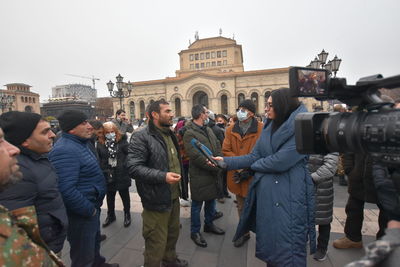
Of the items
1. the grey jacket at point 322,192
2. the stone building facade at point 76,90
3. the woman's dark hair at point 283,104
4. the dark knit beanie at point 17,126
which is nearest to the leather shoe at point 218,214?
the grey jacket at point 322,192

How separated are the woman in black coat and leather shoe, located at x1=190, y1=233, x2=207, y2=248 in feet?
4.31

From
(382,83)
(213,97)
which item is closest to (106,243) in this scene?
(382,83)

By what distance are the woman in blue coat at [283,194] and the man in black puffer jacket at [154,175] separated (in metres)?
0.92

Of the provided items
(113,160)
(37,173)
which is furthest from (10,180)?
(113,160)

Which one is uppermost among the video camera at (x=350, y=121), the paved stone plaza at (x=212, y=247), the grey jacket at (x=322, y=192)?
the video camera at (x=350, y=121)

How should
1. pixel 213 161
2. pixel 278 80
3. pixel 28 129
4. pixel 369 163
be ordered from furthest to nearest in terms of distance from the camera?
pixel 278 80 → pixel 369 163 → pixel 213 161 → pixel 28 129

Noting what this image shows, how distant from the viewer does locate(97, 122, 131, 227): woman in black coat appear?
3715 mm

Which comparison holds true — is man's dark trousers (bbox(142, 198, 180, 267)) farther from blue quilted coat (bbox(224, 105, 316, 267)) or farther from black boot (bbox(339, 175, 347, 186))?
black boot (bbox(339, 175, 347, 186))

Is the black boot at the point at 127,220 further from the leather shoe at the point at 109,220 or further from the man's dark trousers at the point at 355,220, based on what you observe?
the man's dark trousers at the point at 355,220

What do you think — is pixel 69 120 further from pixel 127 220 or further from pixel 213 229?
pixel 213 229

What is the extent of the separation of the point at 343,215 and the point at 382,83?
12.5 ft

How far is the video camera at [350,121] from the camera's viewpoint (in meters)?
0.91

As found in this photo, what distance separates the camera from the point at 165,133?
8.66ft

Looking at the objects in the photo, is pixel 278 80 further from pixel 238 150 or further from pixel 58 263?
pixel 58 263
